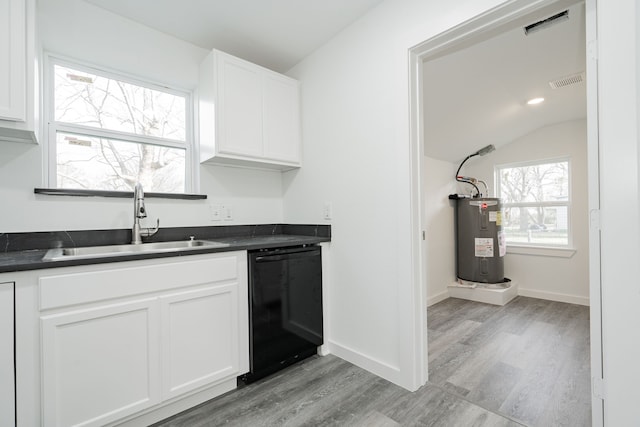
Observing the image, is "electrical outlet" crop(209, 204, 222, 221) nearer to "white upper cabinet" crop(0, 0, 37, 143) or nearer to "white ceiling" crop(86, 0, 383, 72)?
"white upper cabinet" crop(0, 0, 37, 143)

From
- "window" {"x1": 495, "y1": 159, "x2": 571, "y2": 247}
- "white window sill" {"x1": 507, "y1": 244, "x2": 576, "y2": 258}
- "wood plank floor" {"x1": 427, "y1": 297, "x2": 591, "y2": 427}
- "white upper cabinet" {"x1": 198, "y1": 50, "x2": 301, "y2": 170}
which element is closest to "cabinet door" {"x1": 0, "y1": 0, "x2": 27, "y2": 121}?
"white upper cabinet" {"x1": 198, "y1": 50, "x2": 301, "y2": 170}

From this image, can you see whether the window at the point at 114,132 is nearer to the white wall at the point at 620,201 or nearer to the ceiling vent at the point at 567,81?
the white wall at the point at 620,201

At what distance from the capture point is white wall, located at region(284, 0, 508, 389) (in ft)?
5.71

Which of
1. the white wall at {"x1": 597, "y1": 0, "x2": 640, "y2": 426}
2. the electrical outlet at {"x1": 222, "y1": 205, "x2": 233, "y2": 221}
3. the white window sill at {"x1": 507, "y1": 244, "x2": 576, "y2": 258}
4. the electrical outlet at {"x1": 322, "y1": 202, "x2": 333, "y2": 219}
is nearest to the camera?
the white wall at {"x1": 597, "y1": 0, "x2": 640, "y2": 426}

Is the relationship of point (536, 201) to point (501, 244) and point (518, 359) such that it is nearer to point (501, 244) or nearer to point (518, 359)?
point (501, 244)

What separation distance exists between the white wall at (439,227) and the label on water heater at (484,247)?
341 millimetres

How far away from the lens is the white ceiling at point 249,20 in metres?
1.86

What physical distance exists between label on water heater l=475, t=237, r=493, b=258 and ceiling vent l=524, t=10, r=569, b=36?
244 centimetres

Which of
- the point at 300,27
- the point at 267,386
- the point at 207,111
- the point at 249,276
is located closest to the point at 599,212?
the point at 249,276

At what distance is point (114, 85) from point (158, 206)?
0.89 m

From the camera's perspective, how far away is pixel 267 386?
5.88ft

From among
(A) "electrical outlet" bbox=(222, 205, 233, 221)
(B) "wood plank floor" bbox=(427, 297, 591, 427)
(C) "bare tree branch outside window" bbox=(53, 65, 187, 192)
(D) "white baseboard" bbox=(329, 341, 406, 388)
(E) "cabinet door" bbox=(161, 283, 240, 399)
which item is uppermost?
(C) "bare tree branch outside window" bbox=(53, 65, 187, 192)

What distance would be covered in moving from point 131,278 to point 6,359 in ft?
1.59

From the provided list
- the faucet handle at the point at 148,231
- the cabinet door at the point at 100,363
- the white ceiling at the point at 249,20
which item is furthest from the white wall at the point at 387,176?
the cabinet door at the point at 100,363
